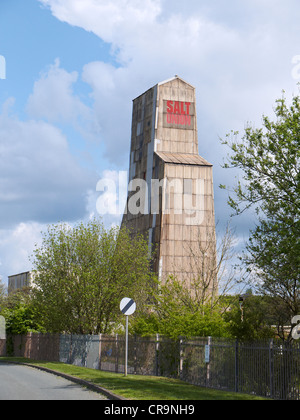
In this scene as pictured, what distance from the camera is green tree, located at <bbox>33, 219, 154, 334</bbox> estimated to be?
116 ft

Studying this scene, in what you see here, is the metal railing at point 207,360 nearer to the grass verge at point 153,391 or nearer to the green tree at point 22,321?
the grass verge at point 153,391

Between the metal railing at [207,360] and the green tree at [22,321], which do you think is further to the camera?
the green tree at [22,321]

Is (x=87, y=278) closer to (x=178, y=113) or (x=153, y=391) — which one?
(x=153, y=391)

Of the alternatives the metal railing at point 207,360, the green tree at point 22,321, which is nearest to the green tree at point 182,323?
the metal railing at point 207,360

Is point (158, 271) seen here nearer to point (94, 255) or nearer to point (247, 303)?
point (94, 255)

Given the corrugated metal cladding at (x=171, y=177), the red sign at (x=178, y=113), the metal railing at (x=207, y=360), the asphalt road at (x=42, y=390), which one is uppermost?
the red sign at (x=178, y=113)

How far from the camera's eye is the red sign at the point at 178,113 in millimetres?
72438

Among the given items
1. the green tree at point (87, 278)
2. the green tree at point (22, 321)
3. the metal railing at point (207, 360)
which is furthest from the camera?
the green tree at point (22, 321)

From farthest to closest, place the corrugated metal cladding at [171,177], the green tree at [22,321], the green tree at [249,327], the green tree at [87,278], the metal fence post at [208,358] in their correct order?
the corrugated metal cladding at [171,177] → the green tree at [22,321] → the green tree at [87,278] → the metal fence post at [208,358] → the green tree at [249,327]

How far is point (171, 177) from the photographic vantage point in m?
68.6

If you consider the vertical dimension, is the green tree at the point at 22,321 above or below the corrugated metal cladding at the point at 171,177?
below

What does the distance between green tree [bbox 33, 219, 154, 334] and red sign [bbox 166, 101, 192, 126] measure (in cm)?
3722

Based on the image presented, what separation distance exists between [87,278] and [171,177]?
35.2m

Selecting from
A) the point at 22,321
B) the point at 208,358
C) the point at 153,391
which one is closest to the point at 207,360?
the point at 208,358
